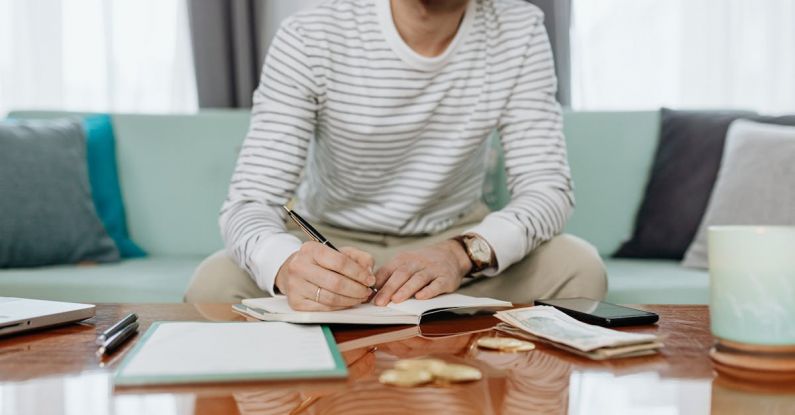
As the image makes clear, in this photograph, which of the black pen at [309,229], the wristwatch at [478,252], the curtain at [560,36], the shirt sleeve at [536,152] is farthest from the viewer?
the curtain at [560,36]

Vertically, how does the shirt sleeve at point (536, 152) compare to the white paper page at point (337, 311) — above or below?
above

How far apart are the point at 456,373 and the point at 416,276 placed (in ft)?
1.27

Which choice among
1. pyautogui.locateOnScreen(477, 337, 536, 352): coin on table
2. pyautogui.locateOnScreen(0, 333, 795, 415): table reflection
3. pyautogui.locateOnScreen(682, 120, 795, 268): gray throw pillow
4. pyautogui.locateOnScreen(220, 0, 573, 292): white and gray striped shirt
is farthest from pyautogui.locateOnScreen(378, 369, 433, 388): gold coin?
pyautogui.locateOnScreen(682, 120, 795, 268): gray throw pillow

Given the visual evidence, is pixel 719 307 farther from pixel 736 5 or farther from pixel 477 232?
pixel 736 5

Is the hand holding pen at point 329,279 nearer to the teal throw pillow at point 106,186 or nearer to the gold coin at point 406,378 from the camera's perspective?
the gold coin at point 406,378

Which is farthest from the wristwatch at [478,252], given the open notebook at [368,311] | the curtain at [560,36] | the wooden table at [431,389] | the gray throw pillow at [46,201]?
the curtain at [560,36]

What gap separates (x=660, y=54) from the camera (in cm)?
263

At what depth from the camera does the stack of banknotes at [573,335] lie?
0.78 metres

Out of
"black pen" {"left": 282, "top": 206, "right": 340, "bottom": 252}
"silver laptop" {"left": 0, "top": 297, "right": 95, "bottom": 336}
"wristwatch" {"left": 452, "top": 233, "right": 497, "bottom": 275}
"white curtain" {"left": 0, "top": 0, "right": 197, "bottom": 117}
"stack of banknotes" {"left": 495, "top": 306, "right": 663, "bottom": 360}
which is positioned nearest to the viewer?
"stack of banknotes" {"left": 495, "top": 306, "right": 663, "bottom": 360}

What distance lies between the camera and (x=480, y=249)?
4.15ft

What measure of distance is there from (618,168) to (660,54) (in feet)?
2.22

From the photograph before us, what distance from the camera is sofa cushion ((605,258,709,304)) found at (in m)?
1.61

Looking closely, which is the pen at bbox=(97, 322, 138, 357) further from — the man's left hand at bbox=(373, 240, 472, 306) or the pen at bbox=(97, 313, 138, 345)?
the man's left hand at bbox=(373, 240, 472, 306)

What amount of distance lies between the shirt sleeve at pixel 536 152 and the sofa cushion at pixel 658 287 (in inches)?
10.9
